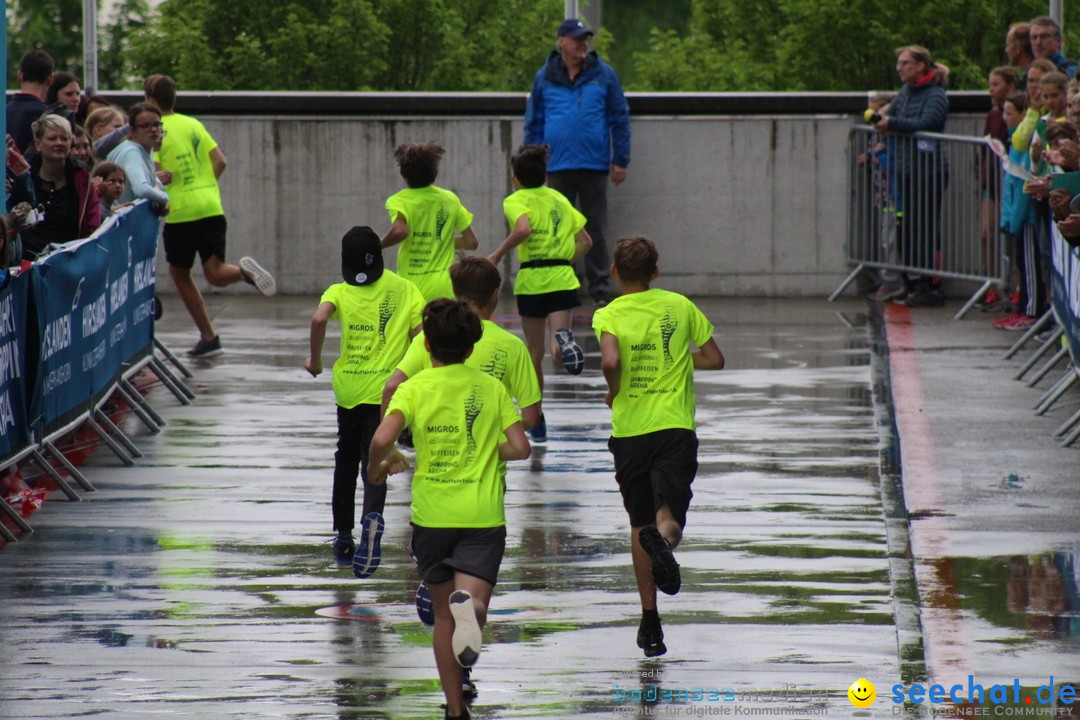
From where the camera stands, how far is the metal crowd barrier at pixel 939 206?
712 inches

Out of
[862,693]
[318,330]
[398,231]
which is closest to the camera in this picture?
[862,693]

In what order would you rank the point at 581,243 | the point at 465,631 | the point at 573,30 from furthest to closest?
the point at 573,30
the point at 581,243
the point at 465,631

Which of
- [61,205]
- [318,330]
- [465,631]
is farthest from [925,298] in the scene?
[465,631]

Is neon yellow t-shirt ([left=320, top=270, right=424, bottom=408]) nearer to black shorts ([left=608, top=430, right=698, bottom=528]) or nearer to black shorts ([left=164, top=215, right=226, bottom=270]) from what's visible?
black shorts ([left=608, top=430, right=698, bottom=528])

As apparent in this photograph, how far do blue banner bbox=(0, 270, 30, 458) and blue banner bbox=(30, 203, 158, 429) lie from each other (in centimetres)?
13

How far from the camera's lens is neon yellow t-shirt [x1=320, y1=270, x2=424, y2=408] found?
942cm

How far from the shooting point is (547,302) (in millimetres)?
12688

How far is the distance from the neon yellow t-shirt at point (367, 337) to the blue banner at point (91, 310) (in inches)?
73.3

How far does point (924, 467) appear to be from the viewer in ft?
37.3

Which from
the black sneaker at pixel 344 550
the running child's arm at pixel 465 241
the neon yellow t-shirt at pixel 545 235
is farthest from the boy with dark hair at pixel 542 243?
the black sneaker at pixel 344 550

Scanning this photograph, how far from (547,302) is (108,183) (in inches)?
120

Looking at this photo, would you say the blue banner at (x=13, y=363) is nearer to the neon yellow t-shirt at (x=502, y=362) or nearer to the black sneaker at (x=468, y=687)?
the neon yellow t-shirt at (x=502, y=362)

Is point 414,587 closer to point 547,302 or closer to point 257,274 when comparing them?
point 547,302

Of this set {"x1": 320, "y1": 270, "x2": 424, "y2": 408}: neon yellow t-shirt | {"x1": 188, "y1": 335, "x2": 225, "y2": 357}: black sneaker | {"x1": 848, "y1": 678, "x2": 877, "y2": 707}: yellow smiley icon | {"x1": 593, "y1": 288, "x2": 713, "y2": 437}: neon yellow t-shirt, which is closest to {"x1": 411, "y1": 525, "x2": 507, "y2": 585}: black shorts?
{"x1": 593, "y1": 288, "x2": 713, "y2": 437}: neon yellow t-shirt
